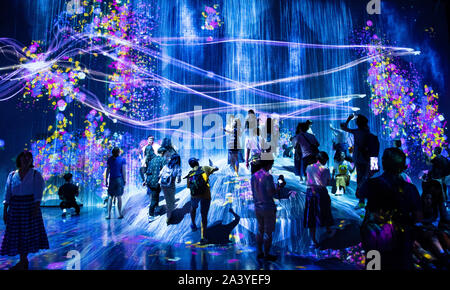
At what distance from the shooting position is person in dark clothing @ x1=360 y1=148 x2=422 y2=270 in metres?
2.40

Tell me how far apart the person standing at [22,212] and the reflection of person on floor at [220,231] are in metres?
2.68

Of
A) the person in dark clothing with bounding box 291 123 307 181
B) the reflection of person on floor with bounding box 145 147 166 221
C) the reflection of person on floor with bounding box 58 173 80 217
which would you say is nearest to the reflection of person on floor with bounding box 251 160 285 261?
the person in dark clothing with bounding box 291 123 307 181

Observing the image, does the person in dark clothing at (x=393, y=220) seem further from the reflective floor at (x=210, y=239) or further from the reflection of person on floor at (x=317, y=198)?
the reflection of person on floor at (x=317, y=198)

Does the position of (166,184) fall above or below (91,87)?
below

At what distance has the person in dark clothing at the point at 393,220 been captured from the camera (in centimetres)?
240

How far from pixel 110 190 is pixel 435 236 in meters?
5.83

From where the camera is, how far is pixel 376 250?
243 cm

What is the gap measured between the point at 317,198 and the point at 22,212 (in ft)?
14.1

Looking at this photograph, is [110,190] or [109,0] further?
[109,0]

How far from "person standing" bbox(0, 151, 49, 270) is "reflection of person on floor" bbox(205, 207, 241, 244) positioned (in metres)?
2.68

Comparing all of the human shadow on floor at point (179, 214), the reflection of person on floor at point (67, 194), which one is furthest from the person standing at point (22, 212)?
the reflection of person on floor at point (67, 194)

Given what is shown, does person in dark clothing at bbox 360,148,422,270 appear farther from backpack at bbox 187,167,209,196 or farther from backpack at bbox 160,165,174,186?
backpack at bbox 160,165,174,186
